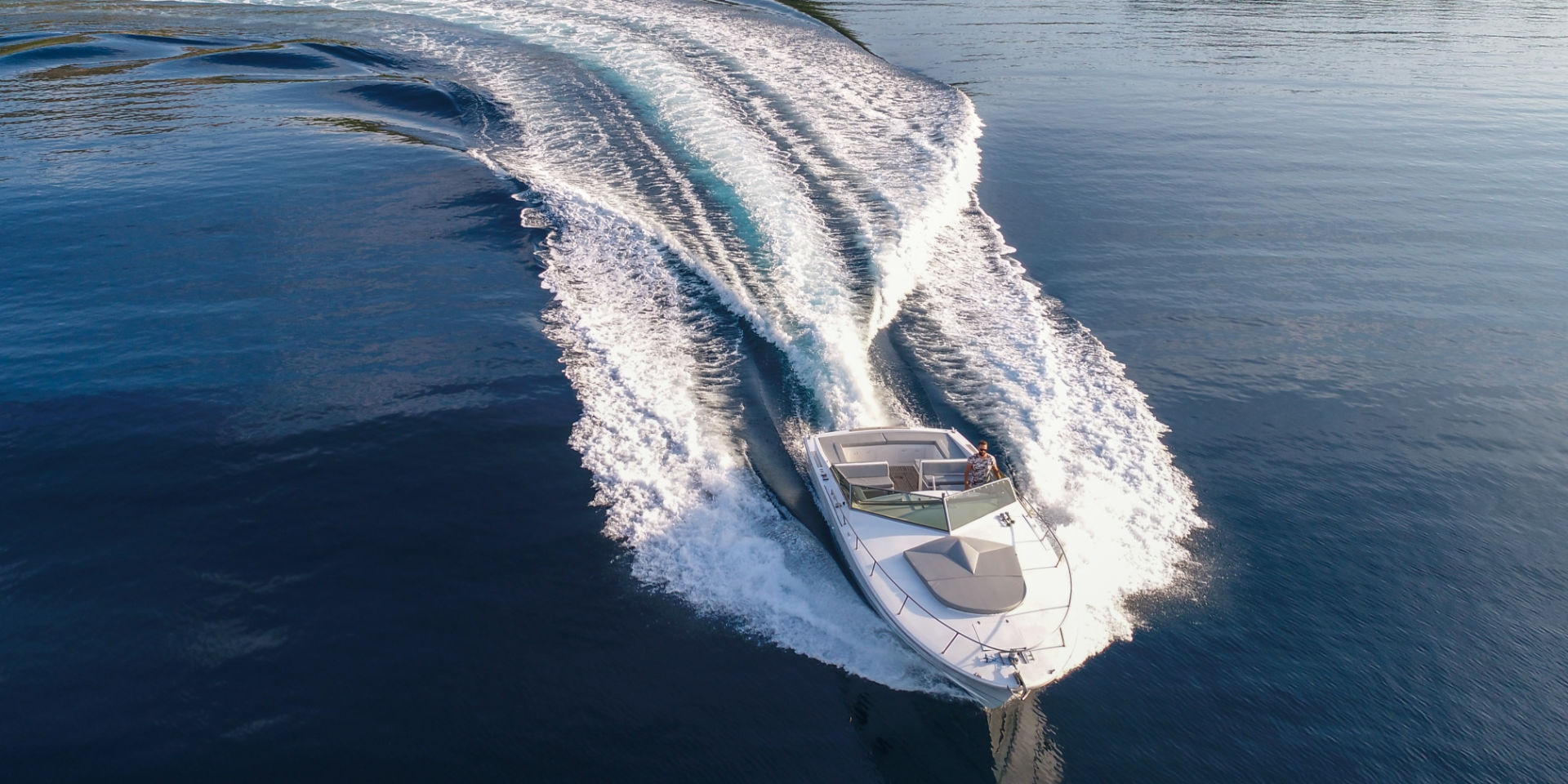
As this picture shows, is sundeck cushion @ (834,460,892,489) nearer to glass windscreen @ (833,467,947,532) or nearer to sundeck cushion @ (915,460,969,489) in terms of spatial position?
glass windscreen @ (833,467,947,532)

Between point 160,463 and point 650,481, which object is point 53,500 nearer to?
point 160,463

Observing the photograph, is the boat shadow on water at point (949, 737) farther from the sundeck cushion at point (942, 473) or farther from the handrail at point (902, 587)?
the sundeck cushion at point (942, 473)

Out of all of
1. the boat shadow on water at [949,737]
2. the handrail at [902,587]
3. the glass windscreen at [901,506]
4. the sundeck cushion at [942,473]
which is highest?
the sundeck cushion at [942,473]

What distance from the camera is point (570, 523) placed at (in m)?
21.4

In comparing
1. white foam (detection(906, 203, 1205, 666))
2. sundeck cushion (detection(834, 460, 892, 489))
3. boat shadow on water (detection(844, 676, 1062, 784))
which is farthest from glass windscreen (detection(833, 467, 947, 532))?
boat shadow on water (detection(844, 676, 1062, 784))

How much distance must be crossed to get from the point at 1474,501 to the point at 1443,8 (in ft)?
278

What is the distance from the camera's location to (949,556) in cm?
1941

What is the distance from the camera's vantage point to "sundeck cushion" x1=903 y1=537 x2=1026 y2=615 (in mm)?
18344

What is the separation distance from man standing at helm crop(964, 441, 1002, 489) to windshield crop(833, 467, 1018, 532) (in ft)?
1.20

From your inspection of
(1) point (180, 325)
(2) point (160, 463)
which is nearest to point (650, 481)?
(2) point (160, 463)

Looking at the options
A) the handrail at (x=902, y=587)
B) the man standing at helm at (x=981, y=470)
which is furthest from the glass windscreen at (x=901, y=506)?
the man standing at helm at (x=981, y=470)

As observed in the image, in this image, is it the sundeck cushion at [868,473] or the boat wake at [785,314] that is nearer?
the boat wake at [785,314]

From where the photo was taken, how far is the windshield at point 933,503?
67.7 ft

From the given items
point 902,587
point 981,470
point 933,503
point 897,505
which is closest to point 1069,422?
point 981,470
